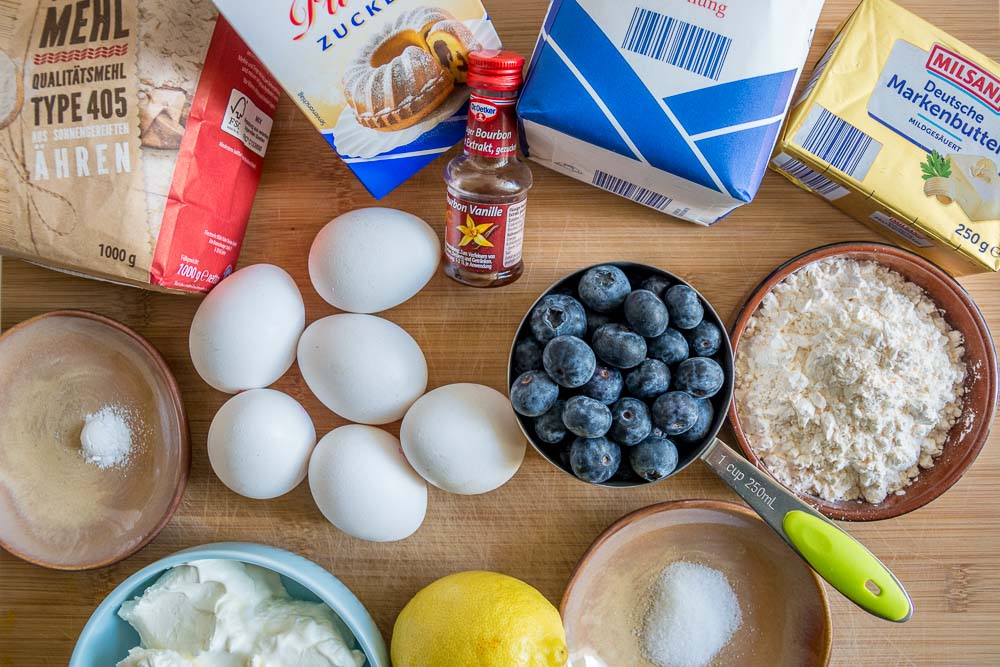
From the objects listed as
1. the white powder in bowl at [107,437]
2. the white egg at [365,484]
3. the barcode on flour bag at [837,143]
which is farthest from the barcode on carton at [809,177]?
the white powder in bowl at [107,437]

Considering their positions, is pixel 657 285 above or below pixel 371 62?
below

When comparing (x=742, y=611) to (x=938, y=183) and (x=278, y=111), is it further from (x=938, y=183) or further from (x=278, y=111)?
(x=278, y=111)

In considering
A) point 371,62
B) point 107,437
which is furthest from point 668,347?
point 107,437

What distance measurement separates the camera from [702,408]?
76cm

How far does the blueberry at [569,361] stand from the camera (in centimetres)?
71

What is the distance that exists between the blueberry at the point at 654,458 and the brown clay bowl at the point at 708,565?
16cm

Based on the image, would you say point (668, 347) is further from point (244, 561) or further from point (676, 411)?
point (244, 561)

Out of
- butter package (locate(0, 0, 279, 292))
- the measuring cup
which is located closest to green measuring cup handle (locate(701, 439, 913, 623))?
the measuring cup

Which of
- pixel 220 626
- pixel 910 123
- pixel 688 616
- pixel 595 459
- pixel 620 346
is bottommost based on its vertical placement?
pixel 220 626

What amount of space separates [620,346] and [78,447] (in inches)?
32.1

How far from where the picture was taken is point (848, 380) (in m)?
0.77

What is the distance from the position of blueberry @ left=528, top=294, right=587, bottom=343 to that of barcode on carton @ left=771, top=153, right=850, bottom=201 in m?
0.35

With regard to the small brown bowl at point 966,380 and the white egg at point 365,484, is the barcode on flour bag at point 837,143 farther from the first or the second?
the white egg at point 365,484

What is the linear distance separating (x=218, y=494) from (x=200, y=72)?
61cm
